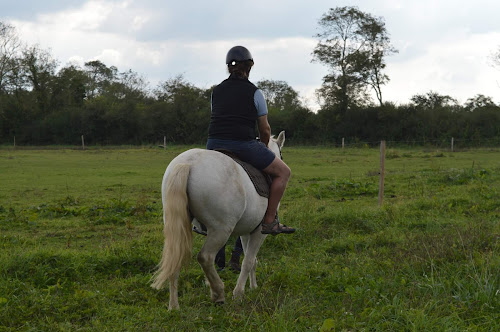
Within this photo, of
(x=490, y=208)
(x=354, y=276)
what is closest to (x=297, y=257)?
(x=354, y=276)

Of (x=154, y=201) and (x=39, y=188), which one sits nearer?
(x=154, y=201)

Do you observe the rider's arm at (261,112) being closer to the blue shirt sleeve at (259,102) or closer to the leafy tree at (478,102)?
the blue shirt sleeve at (259,102)

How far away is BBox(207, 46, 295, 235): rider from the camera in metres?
4.73

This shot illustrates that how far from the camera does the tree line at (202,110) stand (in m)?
38.7

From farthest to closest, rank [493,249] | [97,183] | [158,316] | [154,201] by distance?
[97,183] → [154,201] → [493,249] → [158,316]

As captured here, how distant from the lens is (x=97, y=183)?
15.7 metres

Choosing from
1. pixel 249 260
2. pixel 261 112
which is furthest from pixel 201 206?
pixel 261 112

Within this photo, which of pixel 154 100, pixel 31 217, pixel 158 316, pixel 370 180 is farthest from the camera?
pixel 154 100

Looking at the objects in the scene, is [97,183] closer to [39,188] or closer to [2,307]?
[39,188]

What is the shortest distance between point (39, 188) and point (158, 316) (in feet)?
39.3

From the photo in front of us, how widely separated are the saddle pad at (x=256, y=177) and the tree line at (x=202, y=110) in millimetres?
34072

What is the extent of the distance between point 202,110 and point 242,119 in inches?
1624

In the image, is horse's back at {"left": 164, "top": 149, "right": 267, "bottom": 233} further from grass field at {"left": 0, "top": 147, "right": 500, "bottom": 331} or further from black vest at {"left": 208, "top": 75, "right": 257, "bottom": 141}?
grass field at {"left": 0, "top": 147, "right": 500, "bottom": 331}

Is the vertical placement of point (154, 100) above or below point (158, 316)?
above
